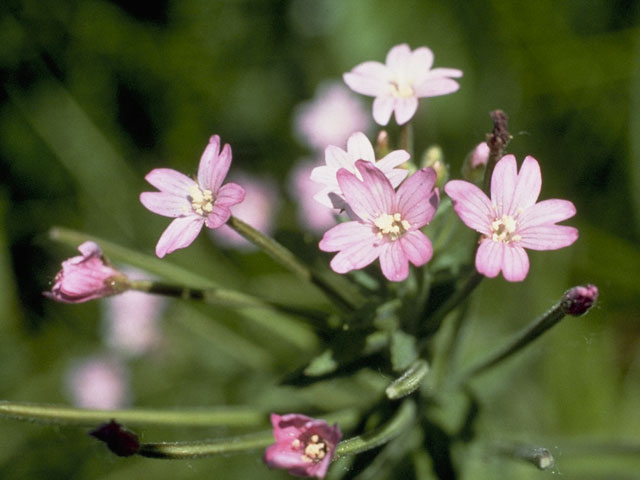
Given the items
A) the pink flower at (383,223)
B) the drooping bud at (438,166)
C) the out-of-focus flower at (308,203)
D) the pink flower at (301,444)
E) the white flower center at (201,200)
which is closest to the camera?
the pink flower at (301,444)

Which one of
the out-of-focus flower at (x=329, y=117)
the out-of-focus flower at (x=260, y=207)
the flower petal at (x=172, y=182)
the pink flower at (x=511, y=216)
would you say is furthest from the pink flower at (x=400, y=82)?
the out-of-focus flower at (x=260, y=207)

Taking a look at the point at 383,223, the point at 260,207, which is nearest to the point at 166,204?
the point at 383,223

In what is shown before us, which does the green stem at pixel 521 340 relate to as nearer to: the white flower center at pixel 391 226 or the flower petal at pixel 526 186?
the flower petal at pixel 526 186

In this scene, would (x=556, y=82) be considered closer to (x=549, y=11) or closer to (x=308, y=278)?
(x=549, y=11)

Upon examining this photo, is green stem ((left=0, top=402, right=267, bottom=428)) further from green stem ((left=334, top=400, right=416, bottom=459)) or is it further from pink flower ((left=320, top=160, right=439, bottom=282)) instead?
pink flower ((left=320, top=160, right=439, bottom=282))

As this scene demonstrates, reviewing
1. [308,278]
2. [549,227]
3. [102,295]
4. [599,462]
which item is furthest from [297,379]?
[599,462]

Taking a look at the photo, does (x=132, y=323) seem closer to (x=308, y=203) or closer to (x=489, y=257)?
(x=308, y=203)

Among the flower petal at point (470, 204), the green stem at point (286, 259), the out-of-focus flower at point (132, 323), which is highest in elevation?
the flower petal at point (470, 204)
